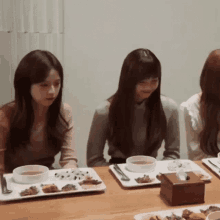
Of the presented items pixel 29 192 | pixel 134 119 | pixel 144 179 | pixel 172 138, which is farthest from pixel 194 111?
pixel 29 192

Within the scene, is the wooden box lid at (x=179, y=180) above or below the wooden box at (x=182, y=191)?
above

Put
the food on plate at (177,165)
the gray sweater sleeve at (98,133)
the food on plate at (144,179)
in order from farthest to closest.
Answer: the gray sweater sleeve at (98,133), the food on plate at (177,165), the food on plate at (144,179)

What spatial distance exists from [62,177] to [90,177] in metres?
0.12

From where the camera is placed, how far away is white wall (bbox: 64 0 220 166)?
2986 millimetres

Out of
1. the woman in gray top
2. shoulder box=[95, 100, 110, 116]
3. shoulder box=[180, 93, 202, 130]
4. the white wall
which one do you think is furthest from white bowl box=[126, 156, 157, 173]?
the white wall

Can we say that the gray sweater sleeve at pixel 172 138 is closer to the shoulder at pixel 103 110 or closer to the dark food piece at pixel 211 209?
the shoulder at pixel 103 110

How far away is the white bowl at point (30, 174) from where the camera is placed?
1.31 meters

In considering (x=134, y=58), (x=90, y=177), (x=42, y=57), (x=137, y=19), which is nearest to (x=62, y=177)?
(x=90, y=177)

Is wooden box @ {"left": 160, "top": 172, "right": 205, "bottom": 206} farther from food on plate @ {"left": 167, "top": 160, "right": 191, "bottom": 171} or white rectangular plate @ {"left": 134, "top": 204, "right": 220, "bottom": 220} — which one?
food on plate @ {"left": 167, "top": 160, "right": 191, "bottom": 171}

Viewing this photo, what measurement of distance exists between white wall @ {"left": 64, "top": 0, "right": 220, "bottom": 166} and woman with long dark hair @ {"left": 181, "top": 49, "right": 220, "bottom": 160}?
1.15 m

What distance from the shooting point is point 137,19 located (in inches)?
123

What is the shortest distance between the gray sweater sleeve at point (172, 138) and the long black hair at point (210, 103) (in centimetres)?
17

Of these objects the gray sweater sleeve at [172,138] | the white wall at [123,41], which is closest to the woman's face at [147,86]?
the gray sweater sleeve at [172,138]

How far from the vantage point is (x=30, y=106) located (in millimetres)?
1830
